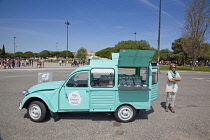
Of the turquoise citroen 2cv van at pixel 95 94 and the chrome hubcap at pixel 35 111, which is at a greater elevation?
the turquoise citroen 2cv van at pixel 95 94

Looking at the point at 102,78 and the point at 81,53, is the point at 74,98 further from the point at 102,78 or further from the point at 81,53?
the point at 81,53

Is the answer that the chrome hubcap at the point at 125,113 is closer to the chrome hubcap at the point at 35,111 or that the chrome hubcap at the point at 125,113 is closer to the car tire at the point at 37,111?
the car tire at the point at 37,111

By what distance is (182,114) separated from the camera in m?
5.00

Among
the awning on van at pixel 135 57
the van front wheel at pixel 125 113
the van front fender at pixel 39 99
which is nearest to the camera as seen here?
the awning on van at pixel 135 57

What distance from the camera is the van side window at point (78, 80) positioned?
4051mm

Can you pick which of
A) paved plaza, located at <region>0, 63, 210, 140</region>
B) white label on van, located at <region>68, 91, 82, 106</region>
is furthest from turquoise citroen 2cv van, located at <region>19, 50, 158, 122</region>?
paved plaza, located at <region>0, 63, 210, 140</region>

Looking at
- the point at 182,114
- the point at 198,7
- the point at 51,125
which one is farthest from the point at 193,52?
the point at 51,125

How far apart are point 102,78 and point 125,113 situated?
1.30 m

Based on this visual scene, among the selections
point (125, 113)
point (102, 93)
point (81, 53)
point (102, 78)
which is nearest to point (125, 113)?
point (125, 113)

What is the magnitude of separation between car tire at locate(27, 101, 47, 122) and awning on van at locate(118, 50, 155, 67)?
261 centimetres

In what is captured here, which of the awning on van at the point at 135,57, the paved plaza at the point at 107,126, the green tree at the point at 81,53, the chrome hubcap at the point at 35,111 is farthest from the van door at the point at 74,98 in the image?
the green tree at the point at 81,53

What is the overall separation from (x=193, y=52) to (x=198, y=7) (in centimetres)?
850

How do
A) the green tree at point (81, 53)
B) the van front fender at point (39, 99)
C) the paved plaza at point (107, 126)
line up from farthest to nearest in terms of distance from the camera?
the green tree at point (81, 53)
the van front fender at point (39, 99)
the paved plaza at point (107, 126)

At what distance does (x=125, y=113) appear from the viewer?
165 inches
